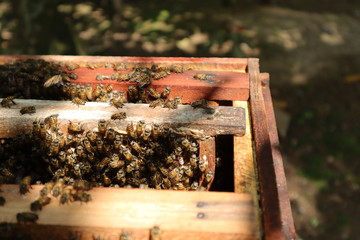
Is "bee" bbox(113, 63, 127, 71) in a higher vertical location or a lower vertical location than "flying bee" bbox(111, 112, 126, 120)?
higher

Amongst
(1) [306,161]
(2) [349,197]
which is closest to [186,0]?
(1) [306,161]

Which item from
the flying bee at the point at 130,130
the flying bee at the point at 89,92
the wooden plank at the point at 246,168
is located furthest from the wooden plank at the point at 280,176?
the flying bee at the point at 89,92

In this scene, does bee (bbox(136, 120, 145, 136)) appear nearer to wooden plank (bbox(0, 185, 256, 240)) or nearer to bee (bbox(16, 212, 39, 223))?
wooden plank (bbox(0, 185, 256, 240))

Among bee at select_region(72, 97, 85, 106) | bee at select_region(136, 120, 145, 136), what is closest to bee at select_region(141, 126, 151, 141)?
bee at select_region(136, 120, 145, 136)

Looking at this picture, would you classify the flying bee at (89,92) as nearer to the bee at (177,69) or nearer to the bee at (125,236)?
the bee at (177,69)

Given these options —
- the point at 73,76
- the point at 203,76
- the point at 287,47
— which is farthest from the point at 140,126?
the point at 287,47

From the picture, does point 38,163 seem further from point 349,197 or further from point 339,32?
point 339,32

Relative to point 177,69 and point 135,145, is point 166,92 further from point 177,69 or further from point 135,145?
point 135,145
